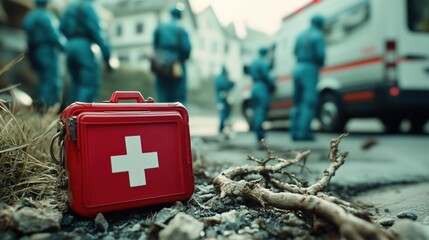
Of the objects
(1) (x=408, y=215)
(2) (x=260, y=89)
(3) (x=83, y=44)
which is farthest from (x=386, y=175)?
(3) (x=83, y=44)

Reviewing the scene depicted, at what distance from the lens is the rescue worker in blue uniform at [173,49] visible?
17.7 feet

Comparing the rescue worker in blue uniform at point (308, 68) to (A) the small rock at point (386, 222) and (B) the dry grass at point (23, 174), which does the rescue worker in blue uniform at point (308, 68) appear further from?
(B) the dry grass at point (23, 174)

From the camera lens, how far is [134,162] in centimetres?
160

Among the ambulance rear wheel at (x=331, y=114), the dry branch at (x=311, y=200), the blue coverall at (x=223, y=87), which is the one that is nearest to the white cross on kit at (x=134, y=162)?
the dry branch at (x=311, y=200)

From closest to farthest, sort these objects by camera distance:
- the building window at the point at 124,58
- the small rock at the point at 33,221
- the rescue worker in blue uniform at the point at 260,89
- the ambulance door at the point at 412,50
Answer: the small rock at the point at 33,221 → the rescue worker in blue uniform at the point at 260,89 → the ambulance door at the point at 412,50 → the building window at the point at 124,58

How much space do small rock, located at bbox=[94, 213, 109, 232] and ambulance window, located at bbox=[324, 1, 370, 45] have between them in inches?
242

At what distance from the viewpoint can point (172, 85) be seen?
551 cm

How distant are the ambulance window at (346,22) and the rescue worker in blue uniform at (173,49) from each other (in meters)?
3.19

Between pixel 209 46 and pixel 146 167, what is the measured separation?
114 feet

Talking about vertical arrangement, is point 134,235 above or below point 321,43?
below

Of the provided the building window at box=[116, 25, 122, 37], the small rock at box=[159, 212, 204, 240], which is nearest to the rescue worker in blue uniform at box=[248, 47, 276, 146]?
the small rock at box=[159, 212, 204, 240]

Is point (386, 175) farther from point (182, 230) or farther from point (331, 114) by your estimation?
point (331, 114)

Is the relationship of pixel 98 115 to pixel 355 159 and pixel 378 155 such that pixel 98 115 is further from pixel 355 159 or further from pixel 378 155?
pixel 378 155

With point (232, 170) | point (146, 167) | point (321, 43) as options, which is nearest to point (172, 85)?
point (321, 43)
